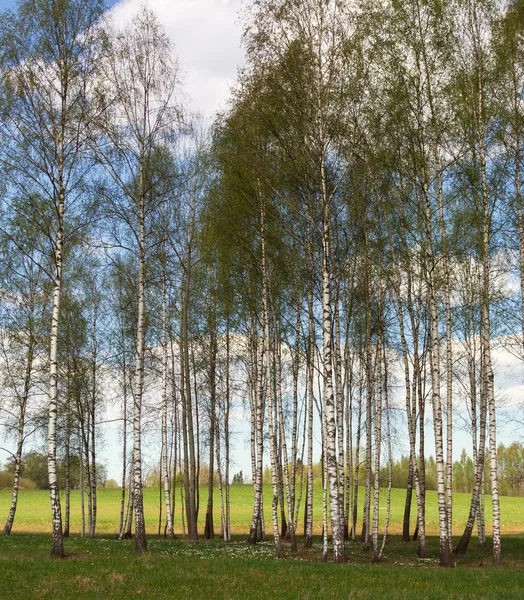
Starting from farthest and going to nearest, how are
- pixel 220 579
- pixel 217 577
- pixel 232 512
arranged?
pixel 232 512 < pixel 217 577 < pixel 220 579

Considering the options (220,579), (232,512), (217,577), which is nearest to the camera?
(220,579)

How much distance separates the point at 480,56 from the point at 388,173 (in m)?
4.90

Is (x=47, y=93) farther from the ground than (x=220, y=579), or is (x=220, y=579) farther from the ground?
(x=47, y=93)

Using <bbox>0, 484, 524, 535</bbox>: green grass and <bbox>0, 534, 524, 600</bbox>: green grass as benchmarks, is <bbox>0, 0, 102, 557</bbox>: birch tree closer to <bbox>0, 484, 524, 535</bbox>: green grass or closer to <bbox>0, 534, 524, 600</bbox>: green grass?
<bbox>0, 534, 524, 600</bbox>: green grass

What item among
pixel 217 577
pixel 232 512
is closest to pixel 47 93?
pixel 217 577

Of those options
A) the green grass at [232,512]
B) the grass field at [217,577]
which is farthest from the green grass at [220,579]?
the green grass at [232,512]

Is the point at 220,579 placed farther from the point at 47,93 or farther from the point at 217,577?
the point at 47,93

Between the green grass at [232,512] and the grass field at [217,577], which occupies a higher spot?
the grass field at [217,577]

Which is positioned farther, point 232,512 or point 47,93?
point 232,512

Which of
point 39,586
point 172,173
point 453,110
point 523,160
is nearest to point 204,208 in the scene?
point 172,173

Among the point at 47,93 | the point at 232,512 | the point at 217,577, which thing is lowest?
the point at 232,512

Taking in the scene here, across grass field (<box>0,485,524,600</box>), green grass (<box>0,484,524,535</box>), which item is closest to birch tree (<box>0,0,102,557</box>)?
grass field (<box>0,485,524,600</box>)

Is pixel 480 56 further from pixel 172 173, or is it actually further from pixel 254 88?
pixel 172 173

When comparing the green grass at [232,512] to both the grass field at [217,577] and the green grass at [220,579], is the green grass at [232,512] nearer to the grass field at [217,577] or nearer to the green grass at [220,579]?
the grass field at [217,577]
